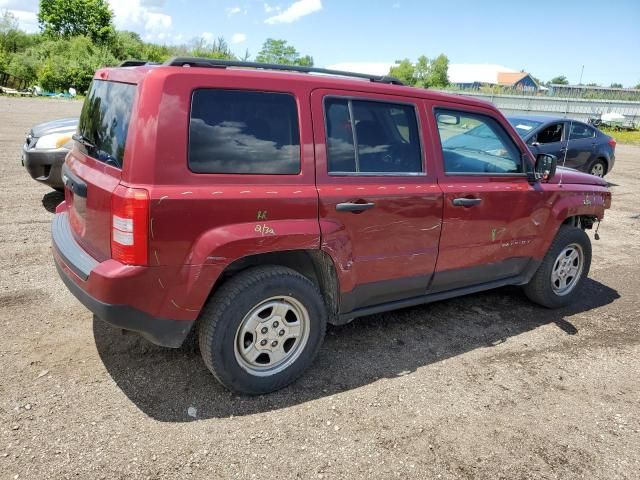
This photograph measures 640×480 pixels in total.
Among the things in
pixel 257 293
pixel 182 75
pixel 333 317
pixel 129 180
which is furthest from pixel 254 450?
pixel 182 75

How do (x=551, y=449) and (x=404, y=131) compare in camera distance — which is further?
(x=404, y=131)

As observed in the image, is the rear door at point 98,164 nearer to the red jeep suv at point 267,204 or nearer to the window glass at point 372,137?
the red jeep suv at point 267,204

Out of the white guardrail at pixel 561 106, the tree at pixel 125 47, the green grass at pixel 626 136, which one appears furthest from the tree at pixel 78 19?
the green grass at pixel 626 136

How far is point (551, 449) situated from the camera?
113 inches

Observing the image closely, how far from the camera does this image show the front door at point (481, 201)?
3746 millimetres

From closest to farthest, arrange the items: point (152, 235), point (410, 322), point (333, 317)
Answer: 1. point (152, 235)
2. point (333, 317)
3. point (410, 322)

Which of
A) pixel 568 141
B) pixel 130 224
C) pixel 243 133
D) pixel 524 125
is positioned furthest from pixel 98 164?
pixel 524 125

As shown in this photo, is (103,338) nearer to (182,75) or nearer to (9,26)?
(182,75)

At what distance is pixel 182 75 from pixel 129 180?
0.62 metres

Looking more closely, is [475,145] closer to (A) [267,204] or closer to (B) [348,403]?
(A) [267,204]

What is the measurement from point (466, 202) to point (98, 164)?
8.24 ft

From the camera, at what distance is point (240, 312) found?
292 centimetres

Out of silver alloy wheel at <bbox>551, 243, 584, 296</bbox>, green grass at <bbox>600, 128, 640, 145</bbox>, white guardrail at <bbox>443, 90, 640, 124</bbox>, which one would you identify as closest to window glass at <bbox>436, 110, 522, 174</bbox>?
silver alloy wheel at <bbox>551, 243, 584, 296</bbox>

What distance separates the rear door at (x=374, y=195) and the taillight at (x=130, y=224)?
3.41ft
